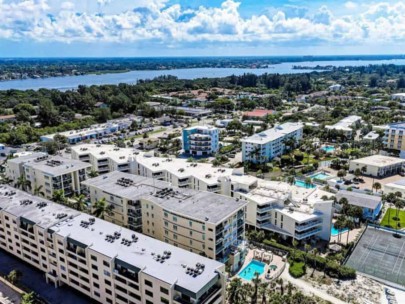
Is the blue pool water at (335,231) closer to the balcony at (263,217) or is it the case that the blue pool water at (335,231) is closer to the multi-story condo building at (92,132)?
the balcony at (263,217)

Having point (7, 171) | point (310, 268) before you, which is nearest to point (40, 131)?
point (7, 171)

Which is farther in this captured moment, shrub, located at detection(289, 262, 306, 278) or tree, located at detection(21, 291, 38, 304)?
shrub, located at detection(289, 262, 306, 278)

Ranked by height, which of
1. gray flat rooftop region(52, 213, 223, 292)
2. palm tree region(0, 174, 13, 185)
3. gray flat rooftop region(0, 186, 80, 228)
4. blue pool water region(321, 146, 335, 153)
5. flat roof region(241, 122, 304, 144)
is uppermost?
gray flat rooftop region(0, 186, 80, 228)

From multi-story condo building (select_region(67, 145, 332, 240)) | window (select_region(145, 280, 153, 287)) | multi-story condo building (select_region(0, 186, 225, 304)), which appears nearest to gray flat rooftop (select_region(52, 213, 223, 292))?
multi-story condo building (select_region(0, 186, 225, 304))

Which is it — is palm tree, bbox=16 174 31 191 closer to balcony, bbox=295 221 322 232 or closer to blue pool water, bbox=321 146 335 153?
balcony, bbox=295 221 322 232

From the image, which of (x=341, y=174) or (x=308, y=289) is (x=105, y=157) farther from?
(x=341, y=174)

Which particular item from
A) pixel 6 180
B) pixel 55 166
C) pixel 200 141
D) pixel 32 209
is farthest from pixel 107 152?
pixel 32 209

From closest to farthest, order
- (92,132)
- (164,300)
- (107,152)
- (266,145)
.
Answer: (164,300)
(107,152)
(266,145)
(92,132)
